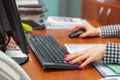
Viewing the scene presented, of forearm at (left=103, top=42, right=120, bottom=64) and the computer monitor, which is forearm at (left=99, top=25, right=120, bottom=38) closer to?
forearm at (left=103, top=42, right=120, bottom=64)

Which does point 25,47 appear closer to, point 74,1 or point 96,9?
point 96,9

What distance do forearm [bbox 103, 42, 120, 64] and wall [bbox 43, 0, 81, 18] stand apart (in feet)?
7.65

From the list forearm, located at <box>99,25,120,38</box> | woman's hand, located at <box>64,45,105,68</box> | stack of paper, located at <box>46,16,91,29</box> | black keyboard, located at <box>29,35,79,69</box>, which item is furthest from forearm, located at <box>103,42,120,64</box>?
stack of paper, located at <box>46,16,91,29</box>

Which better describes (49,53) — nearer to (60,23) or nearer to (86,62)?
(86,62)

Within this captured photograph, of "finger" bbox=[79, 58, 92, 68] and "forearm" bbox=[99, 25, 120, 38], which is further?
"forearm" bbox=[99, 25, 120, 38]

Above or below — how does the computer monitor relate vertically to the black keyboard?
above

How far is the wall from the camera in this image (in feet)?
11.3

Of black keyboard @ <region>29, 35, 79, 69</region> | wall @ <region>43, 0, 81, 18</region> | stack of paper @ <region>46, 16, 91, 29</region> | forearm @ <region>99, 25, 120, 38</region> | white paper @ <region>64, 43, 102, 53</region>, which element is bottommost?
wall @ <region>43, 0, 81, 18</region>

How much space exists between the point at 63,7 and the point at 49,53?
7.85 feet

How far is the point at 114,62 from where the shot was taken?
3.56 ft

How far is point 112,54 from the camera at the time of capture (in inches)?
43.3

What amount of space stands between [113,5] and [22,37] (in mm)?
2026

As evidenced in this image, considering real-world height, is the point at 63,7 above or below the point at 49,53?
below

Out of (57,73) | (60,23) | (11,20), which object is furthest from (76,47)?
(60,23)
